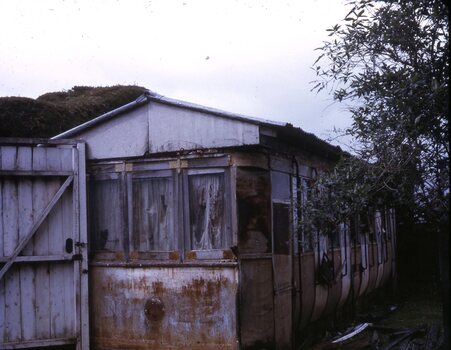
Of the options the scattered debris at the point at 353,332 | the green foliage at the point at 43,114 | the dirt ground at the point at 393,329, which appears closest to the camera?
the dirt ground at the point at 393,329

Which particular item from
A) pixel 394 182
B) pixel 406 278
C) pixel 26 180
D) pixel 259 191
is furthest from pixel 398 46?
pixel 406 278

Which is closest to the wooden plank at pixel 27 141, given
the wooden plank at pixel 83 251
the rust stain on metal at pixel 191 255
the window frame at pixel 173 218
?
the wooden plank at pixel 83 251

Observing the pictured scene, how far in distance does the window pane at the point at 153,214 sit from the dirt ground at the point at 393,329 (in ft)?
9.01

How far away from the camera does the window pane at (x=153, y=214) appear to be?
7668 mm

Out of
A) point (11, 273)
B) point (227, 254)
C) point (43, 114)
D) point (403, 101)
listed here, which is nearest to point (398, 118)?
point (403, 101)

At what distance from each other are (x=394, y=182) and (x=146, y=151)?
3337mm

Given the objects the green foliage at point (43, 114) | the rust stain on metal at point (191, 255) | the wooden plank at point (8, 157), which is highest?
the green foliage at point (43, 114)

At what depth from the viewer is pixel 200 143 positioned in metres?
7.44

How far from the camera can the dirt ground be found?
851 centimetres

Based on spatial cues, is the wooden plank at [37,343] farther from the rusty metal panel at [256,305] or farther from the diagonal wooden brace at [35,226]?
the rusty metal panel at [256,305]

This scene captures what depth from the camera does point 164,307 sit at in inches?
293

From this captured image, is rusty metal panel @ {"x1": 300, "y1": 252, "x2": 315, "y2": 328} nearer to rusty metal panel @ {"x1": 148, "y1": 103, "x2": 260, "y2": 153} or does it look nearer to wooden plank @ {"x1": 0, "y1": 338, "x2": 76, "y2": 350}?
rusty metal panel @ {"x1": 148, "y1": 103, "x2": 260, "y2": 153}

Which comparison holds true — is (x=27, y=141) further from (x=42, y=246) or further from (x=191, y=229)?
(x=191, y=229)

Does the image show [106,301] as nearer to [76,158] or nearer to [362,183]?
[76,158]
